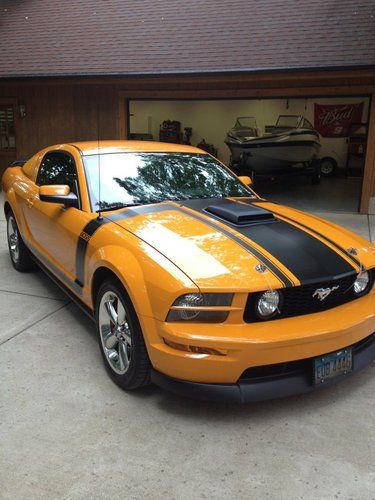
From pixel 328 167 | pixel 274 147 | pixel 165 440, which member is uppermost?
pixel 274 147

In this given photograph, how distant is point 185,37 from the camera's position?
1029 centimetres

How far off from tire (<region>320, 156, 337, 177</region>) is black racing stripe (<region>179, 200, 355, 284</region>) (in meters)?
13.8

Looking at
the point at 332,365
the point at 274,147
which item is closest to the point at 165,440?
the point at 332,365

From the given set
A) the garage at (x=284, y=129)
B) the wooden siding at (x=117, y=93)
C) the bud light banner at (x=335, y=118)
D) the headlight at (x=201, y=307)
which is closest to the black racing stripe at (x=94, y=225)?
the headlight at (x=201, y=307)

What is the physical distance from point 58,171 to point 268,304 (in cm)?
260

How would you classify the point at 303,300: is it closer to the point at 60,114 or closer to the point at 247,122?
the point at 60,114

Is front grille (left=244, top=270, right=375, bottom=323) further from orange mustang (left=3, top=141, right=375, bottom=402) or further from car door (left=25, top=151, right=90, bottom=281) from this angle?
car door (left=25, top=151, right=90, bottom=281)

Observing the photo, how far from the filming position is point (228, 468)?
7.65 ft

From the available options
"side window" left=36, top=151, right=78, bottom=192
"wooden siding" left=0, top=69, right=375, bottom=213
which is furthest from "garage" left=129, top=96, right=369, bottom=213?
"side window" left=36, top=151, right=78, bottom=192

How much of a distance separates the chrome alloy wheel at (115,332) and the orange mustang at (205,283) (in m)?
0.01

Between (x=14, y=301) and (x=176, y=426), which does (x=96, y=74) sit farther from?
(x=176, y=426)

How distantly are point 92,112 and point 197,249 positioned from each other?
9.39 meters

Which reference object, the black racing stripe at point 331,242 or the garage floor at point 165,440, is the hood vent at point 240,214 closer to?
the black racing stripe at point 331,242

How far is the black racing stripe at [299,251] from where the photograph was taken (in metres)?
2.71
